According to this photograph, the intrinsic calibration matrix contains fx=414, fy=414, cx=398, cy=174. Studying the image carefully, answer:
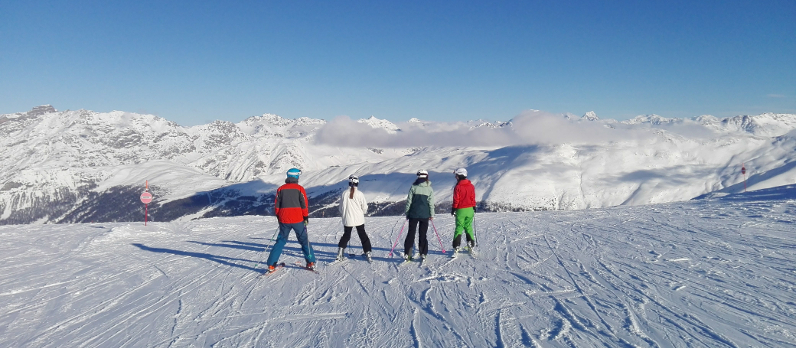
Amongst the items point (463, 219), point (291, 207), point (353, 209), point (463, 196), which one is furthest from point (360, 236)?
point (463, 196)

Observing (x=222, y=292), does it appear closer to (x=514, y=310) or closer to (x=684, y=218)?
(x=514, y=310)

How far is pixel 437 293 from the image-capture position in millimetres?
7684

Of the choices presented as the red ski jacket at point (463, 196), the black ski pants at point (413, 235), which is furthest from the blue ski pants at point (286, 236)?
the red ski jacket at point (463, 196)

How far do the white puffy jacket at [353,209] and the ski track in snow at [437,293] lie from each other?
3.68 feet

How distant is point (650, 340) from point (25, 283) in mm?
12411

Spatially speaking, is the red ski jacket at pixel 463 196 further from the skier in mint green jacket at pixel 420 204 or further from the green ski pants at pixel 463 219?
the skier in mint green jacket at pixel 420 204

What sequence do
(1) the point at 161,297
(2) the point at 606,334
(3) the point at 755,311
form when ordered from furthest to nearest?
1. (1) the point at 161,297
2. (3) the point at 755,311
3. (2) the point at 606,334

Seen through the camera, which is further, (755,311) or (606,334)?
(755,311)

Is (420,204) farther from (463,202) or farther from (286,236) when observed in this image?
(286,236)

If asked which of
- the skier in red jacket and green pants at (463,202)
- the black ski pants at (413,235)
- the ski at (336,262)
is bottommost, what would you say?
the ski at (336,262)

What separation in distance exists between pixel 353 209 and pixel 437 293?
3119 millimetres

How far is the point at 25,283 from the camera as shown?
371 inches

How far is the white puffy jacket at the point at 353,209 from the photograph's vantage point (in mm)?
9789

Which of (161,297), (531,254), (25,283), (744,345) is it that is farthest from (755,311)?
(25,283)
